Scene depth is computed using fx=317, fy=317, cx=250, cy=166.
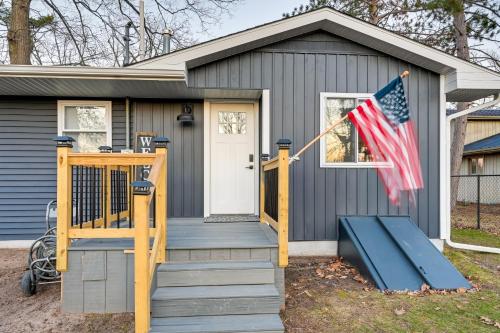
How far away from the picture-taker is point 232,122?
18.1 ft

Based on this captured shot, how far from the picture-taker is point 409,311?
316 centimetres

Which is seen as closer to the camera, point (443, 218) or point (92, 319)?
point (92, 319)

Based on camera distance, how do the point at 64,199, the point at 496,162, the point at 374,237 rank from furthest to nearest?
the point at 496,162, the point at 374,237, the point at 64,199

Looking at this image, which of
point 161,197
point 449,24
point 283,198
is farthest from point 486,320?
point 449,24

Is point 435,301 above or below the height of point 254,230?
below

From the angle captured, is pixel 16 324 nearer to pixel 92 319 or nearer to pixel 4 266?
pixel 92 319

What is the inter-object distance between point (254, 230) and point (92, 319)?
79.3 inches

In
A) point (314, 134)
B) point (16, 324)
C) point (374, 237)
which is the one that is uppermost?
point (314, 134)

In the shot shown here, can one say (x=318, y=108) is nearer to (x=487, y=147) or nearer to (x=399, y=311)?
(x=399, y=311)

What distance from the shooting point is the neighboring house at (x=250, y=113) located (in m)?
4.75

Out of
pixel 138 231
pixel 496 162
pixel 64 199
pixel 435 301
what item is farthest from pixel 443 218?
pixel 496 162

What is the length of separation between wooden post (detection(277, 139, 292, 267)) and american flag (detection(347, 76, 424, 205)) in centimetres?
103

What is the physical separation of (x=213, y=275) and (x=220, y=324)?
0.50m

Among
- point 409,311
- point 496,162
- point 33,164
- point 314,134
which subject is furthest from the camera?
point 496,162
